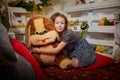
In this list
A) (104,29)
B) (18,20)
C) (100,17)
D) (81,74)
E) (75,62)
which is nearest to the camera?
(81,74)

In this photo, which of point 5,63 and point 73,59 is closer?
point 5,63

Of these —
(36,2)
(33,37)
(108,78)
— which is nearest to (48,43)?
(33,37)

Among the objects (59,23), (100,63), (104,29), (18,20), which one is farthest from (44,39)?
(18,20)

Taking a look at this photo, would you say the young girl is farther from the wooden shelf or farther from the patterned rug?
the wooden shelf

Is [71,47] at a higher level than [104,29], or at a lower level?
lower

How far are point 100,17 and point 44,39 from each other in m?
0.88

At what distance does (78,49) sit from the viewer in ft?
4.25

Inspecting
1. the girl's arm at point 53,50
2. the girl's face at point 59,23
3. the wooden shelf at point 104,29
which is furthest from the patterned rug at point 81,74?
the wooden shelf at point 104,29

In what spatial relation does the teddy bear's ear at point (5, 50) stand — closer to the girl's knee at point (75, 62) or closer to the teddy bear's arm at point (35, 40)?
the teddy bear's arm at point (35, 40)

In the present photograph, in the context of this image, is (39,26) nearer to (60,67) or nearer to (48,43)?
(48,43)

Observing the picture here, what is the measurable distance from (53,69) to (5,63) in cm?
80

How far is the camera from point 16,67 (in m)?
0.45

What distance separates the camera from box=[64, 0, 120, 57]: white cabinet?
4.97ft

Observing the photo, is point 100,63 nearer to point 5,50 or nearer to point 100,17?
point 100,17
